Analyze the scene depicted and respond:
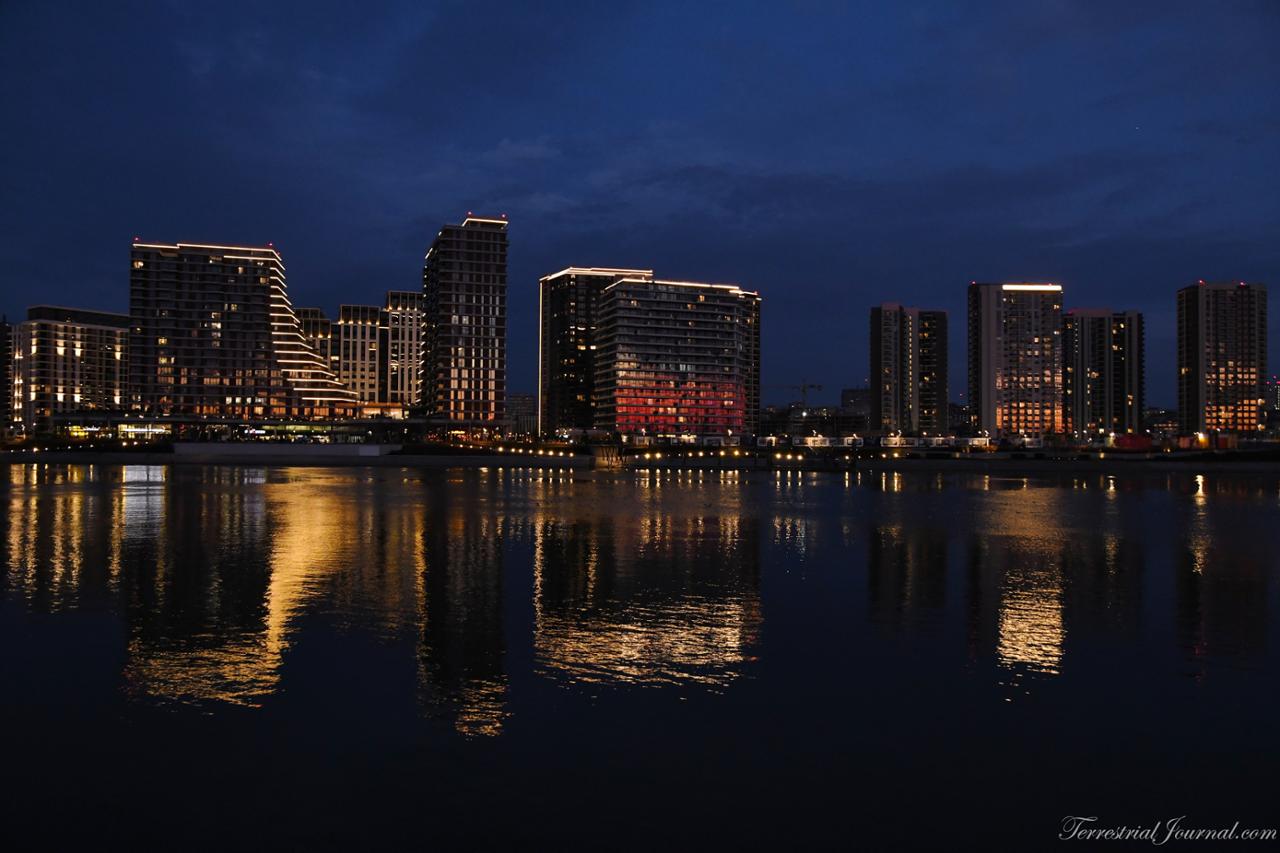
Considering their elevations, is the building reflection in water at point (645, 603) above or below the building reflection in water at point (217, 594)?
below

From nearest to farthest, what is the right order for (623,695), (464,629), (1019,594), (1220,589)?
(623,695)
(464,629)
(1019,594)
(1220,589)

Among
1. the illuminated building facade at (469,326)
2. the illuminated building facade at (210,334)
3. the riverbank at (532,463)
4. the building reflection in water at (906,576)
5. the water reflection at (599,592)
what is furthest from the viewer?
the illuminated building facade at (469,326)

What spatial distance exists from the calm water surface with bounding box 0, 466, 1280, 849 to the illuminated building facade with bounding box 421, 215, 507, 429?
166 meters

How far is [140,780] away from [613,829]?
5154 mm

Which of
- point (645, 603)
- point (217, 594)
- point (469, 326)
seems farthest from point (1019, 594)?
point (469, 326)

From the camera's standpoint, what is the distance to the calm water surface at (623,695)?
336 inches

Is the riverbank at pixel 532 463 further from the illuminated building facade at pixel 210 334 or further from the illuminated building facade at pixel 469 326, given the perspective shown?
the illuminated building facade at pixel 469 326

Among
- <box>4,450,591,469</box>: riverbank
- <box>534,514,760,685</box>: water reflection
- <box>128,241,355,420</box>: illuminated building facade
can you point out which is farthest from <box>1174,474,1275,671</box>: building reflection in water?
<box>128,241,355,420</box>: illuminated building facade

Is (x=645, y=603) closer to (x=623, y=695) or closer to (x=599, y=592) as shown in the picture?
(x=599, y=592)

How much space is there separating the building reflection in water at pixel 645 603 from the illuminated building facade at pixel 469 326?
161 metres

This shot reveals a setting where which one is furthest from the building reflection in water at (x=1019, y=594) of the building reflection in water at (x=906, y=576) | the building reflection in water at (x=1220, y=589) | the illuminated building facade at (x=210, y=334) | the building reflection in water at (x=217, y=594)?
the illuminated building facade at (x=210, y=334)

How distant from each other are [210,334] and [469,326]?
53003 millimetres

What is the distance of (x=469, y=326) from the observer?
633ft

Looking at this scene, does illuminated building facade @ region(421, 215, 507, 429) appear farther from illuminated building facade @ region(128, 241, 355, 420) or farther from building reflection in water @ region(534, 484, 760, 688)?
building reflection in water @ region(534, 484, 760, 688)
